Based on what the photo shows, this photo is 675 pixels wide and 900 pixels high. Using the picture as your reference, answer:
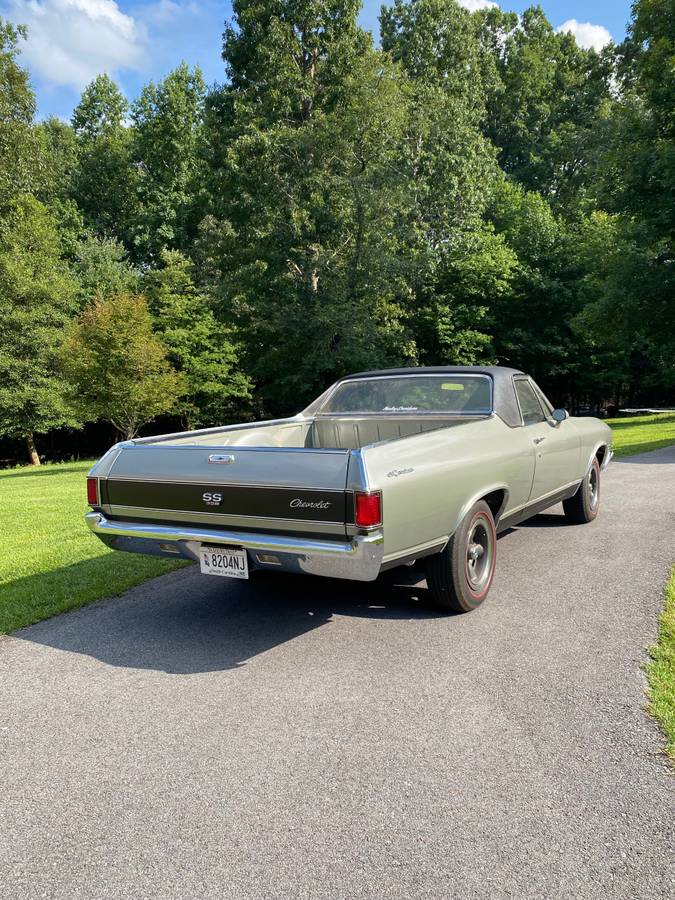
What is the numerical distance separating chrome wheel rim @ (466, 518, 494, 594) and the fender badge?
5.94ft

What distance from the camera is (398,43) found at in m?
34.3

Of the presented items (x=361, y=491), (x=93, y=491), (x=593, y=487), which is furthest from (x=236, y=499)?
(x=593, y=487)

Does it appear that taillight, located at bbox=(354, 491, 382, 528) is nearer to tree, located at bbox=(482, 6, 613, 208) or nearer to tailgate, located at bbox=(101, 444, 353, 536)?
tailgate, located at bbox=(101, 444, 353, 536)

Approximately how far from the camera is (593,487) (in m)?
7.51

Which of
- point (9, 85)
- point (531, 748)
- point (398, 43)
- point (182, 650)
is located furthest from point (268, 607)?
point (398, 43)

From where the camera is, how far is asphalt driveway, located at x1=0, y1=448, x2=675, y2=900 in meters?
2.29

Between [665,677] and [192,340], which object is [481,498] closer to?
[665,677]

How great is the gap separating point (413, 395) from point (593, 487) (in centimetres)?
265

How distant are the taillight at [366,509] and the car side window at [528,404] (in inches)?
104

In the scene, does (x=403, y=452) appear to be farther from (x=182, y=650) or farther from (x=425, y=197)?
(x=425, y=197)

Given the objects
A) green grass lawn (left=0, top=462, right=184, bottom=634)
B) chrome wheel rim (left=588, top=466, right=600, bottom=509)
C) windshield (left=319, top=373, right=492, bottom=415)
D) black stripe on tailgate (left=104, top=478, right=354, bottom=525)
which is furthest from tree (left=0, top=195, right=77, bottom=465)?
black stripe on tailgate (left=104, top=478, right=354, bottom=525)

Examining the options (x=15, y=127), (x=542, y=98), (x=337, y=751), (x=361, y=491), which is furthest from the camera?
(x=542, y=98)

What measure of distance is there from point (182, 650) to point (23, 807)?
5.33ft

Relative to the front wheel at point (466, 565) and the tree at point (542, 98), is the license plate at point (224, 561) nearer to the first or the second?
the front wheel at point (466, 565)
